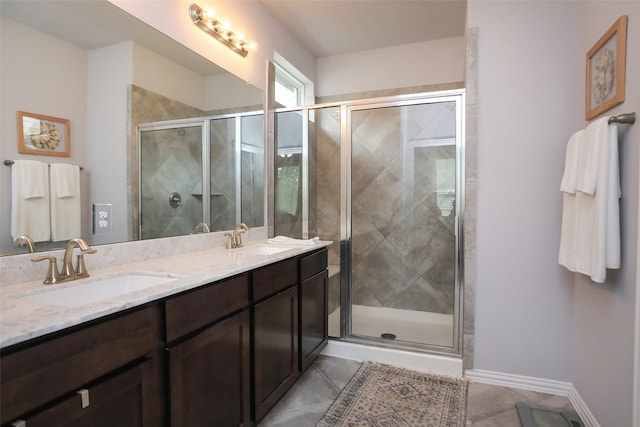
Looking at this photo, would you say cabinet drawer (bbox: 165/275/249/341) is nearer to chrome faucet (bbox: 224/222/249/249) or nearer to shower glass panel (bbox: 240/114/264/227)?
chrome faucet (bbox: 224/222/249/249)

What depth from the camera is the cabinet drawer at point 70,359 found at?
74cm

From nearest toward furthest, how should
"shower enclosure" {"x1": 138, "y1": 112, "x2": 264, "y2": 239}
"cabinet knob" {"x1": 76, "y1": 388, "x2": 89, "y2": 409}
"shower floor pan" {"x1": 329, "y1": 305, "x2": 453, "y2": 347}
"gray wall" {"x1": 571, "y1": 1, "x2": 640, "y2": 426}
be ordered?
"cabinet knob" {"x1": 76, "y1": 388, "x2": 89, "y2": 409}
"gray wall" {"x1": 571, "y1": 1, "x2": 640, "y2": 426}
"shower enclosure" {"x1": 138, "y1": 112, "x2": 264, "y2": 239}
"shower floor pan" {"x1": 329, "y1": 305, "x2": 453, "y2": 347}

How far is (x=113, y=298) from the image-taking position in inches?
40.4

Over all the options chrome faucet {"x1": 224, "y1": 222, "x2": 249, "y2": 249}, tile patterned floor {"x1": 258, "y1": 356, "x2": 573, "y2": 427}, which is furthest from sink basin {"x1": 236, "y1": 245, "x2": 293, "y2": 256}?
tile patterned floor {"x1": 258, "y1": 356, "x2": 573, "y2": 427}

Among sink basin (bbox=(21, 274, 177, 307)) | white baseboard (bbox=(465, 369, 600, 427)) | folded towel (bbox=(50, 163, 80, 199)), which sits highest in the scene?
folded towel (bbox=(50, 163, 80, 199))

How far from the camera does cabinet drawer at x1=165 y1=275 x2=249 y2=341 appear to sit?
1.16 meters

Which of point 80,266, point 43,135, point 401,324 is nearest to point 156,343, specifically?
point 80,266

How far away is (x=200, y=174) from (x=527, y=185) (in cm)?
201

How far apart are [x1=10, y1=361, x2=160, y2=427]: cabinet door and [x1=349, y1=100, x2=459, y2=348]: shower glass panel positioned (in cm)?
195

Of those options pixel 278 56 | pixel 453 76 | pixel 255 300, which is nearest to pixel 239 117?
pixel 278 56

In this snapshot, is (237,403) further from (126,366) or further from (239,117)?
(239,117)

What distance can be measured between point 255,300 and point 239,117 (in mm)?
1380

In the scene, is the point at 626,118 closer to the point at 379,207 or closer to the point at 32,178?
the point at 379,207

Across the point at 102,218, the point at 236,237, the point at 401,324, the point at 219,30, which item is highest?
the point at 219,30
